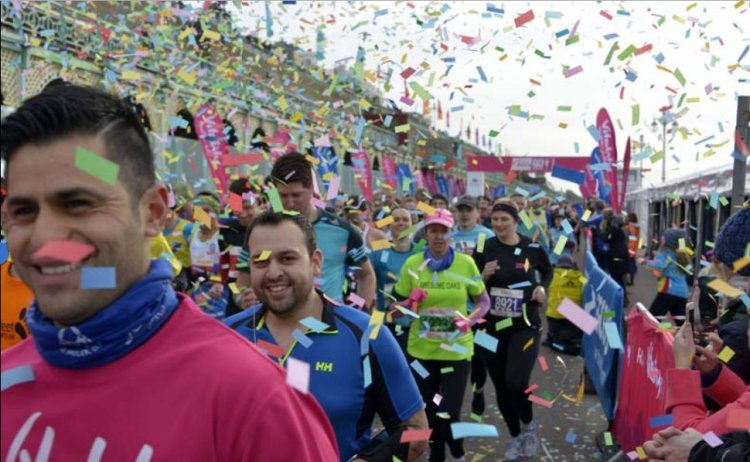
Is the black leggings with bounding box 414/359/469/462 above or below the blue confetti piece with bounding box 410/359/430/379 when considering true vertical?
below

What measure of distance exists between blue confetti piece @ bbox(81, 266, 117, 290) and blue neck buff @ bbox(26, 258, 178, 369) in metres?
0.04

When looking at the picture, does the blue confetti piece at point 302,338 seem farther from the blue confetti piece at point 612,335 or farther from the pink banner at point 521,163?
the pink banner at point 521,163

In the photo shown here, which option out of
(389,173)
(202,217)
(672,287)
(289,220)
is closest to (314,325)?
(289,220)

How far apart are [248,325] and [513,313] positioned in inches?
151

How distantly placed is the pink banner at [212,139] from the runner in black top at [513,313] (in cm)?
810

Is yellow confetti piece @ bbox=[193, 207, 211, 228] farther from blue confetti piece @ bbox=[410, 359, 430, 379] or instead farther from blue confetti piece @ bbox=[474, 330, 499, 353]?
blue confetti piece @ bbox=[474, 330, 499, 353]

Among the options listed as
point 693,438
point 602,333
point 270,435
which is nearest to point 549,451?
point 602,333

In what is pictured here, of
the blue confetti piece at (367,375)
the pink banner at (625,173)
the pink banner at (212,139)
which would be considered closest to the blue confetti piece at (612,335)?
the blue confetti piece at (367,375)

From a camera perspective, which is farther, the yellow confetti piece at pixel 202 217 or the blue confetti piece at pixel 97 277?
the yellow confetti piece at pixel 202 217

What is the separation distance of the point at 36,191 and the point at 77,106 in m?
0.18

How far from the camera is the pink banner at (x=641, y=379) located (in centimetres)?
479

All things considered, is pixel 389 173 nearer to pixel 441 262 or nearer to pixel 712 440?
pixel 441 262

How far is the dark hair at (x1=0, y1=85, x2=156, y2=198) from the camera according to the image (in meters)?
1.40

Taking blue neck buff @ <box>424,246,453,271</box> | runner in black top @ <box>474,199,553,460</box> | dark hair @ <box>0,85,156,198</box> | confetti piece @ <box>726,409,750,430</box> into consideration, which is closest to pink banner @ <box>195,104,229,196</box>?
runner in black top @ <box>474,199,553,460</box>
